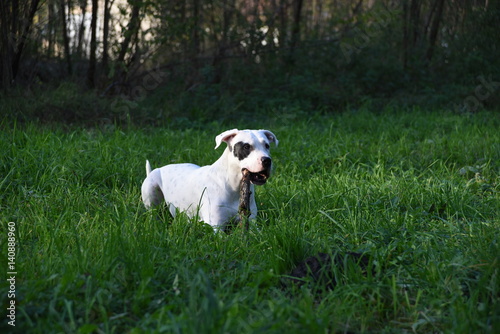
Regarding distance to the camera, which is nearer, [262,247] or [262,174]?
[262,247]

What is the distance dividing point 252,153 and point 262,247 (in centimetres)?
79

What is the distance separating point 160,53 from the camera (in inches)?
409

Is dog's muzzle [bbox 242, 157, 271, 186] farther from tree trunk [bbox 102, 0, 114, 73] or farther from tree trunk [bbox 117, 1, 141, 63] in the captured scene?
tree trunk [bbox 102, 0, 114, 73]

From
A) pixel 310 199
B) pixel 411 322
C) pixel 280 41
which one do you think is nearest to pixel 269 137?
pixel 310 199

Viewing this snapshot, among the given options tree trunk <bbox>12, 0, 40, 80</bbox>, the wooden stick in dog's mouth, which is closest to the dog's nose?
the wooden stick in dog's mouth

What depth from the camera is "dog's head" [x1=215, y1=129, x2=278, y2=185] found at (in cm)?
358

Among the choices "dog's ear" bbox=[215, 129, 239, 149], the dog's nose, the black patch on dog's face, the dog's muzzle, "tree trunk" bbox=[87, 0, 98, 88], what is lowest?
the dog's muzzle

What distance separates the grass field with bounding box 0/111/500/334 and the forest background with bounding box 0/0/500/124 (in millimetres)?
3716

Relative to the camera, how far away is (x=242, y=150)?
3729mm

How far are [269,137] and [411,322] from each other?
7.11ft

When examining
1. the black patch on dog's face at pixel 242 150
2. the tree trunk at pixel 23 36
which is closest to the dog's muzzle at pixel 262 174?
the black patch on dog's face at pixel 242 150

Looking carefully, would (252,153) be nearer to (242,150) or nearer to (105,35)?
(242,150)

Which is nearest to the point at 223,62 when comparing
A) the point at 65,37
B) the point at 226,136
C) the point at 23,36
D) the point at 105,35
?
the point at 105,35

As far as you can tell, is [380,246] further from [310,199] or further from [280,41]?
[280,41]
